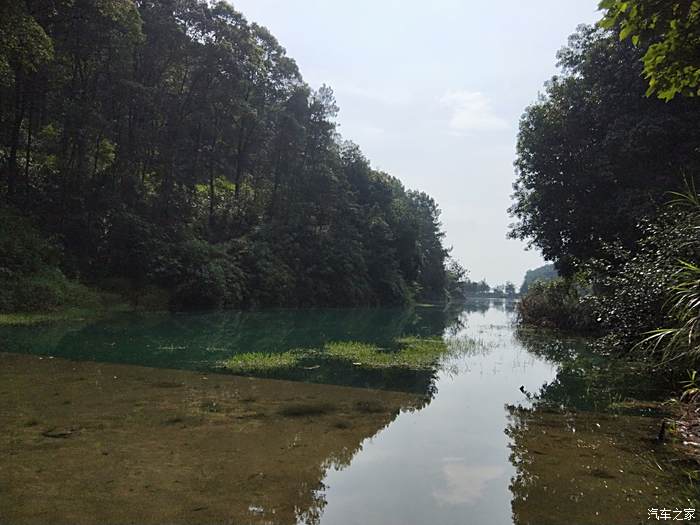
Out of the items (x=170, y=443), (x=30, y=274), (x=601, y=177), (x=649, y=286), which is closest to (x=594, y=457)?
(x=170, y=443)

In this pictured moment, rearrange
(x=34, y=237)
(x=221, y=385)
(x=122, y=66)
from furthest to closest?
(x=122, y=66)
(x=34, y=237)
(x=221, y=385)

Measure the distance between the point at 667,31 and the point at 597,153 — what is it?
48.7 feet

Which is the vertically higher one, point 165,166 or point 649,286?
point 165,166

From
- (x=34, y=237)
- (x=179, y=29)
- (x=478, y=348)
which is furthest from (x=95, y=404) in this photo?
(x=179, y=29)

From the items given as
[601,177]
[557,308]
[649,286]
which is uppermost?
[601,177]

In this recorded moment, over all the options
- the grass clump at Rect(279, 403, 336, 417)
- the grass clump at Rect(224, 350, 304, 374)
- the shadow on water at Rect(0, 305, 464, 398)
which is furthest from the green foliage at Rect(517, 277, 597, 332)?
the grass clump at Rect(279, 403, 336, 417)

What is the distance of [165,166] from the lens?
25953 mm

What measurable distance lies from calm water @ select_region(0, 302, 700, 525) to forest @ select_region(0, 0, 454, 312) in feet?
36.1

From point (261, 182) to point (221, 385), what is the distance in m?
30.0

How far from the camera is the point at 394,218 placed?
47219mm

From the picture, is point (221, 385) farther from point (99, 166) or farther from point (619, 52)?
point (99, 166)

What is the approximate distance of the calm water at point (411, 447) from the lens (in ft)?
11.4

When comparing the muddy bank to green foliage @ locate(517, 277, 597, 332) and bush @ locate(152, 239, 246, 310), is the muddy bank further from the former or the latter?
bush @ locate(152, 239, 246, 310)

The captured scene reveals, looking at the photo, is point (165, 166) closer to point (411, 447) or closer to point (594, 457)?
point (411, 447)
